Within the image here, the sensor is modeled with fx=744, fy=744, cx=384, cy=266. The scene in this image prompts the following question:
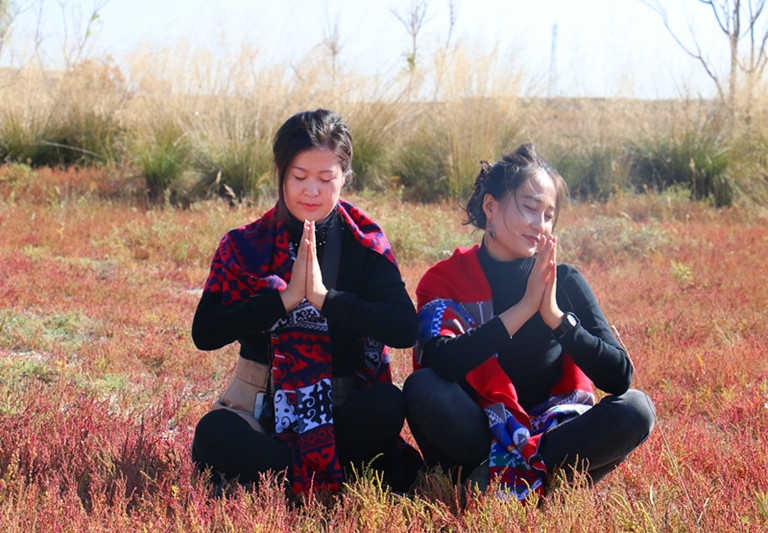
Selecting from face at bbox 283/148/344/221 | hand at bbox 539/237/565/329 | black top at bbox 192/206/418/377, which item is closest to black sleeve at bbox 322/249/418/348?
black top at bbox 192/206/418/377

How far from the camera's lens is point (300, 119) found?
2.53m

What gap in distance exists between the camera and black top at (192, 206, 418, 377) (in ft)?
7.91

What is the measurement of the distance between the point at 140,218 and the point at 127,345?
4.25 meters

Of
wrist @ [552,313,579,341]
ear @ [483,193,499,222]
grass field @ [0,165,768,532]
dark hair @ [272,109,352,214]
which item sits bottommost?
grass field @ [0,165,768,532]

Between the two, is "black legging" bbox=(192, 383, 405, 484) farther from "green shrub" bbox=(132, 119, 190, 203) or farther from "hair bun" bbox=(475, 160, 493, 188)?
"green shrub" bbox=(132, 119, 190, 203)

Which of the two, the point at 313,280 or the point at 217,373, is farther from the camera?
the point at 217,373

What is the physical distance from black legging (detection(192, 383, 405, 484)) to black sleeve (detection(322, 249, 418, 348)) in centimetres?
19

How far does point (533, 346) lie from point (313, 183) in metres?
0.94

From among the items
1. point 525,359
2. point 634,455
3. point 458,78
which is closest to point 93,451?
point 525,359

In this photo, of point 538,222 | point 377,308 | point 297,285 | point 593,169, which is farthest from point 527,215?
Result: point 593,169

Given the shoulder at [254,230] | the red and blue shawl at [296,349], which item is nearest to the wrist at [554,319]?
the red and blue shawl at [296,349]

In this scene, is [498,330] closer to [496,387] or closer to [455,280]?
[496,387]

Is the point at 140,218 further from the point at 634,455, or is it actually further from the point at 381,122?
the point at 634,455

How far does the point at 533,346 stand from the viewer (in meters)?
2.58
